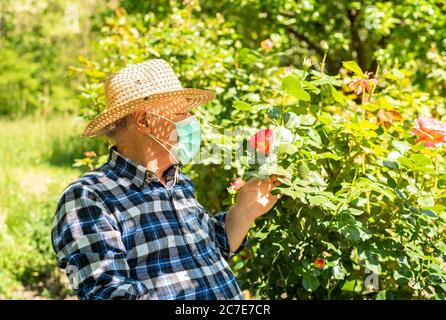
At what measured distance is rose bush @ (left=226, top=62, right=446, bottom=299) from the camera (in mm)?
2201

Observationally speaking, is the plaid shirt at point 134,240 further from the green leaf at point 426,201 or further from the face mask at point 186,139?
the green leaf at point 426,201

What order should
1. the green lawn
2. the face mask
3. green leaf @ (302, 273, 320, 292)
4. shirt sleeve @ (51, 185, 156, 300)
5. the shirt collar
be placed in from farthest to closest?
the green lawn, green leaf @ (302, 273, 320, 292), the face mask, the shirt collar, shirt sleeve @ (51, 185, 156, 300)

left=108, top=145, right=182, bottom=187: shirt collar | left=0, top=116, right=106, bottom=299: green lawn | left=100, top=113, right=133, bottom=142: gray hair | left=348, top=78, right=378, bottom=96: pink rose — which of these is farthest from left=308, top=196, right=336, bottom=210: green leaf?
left=0, top=116, right=106, bottom=299: green lawn

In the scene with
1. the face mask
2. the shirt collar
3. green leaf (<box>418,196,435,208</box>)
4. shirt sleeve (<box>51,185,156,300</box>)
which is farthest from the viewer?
green leaf (<box>418,196,435,208</box>)

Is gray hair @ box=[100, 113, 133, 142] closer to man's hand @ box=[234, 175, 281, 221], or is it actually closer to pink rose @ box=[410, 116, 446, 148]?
man's hand @ box=[234, 175, 281, 221]

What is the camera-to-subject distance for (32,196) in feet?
19.1

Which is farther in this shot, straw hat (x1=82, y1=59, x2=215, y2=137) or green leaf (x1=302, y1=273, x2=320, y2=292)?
green leaf (x1=302, y1=273, x2=320, y2=292)

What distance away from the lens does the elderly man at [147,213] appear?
1786 mm

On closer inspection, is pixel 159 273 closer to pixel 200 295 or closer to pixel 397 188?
pixel 200 295

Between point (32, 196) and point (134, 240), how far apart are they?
4.17m

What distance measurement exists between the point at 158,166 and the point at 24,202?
3.92 metres

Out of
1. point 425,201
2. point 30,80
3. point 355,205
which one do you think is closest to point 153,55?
point 355,205

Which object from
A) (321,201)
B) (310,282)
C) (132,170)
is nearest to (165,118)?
(132,170)

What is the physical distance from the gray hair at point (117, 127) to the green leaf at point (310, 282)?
845 millimetres
